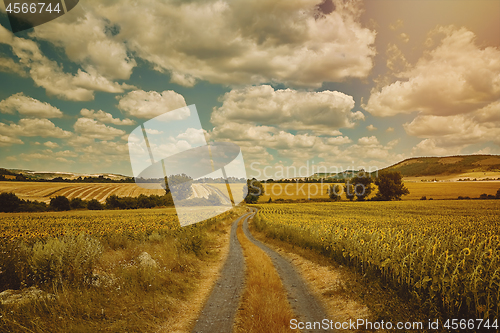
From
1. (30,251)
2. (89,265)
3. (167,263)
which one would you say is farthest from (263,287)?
(30,251)

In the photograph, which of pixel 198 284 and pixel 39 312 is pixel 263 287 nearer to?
pixel 198 284

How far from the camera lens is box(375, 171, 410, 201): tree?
8844cm

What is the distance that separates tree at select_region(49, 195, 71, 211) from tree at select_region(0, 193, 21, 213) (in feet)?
19.7

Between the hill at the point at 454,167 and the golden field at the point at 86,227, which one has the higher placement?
the hill at the point at 454,167

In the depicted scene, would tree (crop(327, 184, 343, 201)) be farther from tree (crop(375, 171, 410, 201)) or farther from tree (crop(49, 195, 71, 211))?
tree (crop(49, 195, 71, 211))

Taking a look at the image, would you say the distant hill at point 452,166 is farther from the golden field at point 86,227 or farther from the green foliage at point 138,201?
the golden field at point 86,227

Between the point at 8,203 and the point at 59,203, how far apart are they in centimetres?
903

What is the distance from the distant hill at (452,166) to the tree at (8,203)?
143110mm

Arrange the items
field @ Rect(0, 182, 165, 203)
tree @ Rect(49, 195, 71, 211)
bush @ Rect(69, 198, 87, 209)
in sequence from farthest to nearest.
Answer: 1. bush @ Rect(69, 198, 87, 209)
2. field @ Rect(0, 182, 165, 203)
3. tree @ Rect(49, 195, 71, 211)

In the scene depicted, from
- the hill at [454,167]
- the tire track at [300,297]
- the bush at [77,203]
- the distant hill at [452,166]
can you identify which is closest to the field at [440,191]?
the hill at [454,167]

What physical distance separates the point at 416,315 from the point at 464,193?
105 metres

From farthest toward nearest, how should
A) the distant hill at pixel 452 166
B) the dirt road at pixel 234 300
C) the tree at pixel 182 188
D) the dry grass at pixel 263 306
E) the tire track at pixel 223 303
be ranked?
1. the distant hill at pixel 452 166
2. the tree at pixel 182 188
3. the dirt road at pixel 234 300
4. the tire track at pixel 223 303
5. the dry grass at pixel 263 306

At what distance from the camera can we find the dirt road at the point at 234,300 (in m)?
6.65

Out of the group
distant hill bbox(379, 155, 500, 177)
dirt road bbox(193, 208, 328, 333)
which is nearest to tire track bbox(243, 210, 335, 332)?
dirt road bbox(193, 208, 328, 333)
